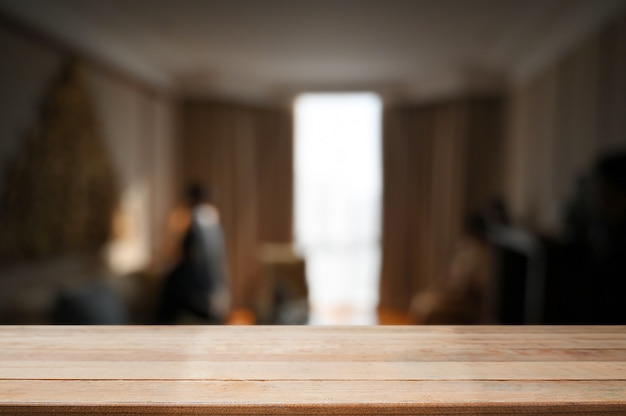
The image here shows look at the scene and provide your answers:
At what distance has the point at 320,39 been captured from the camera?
4.11m

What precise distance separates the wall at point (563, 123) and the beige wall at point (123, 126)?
134 inches

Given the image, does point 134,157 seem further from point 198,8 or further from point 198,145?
point 198,8

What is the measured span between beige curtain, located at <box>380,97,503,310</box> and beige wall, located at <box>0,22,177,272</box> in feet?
8.59

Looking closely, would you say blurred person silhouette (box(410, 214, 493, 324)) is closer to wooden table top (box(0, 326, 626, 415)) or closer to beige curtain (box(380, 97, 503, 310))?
beige curtain (box(380, 97, 503, 310))

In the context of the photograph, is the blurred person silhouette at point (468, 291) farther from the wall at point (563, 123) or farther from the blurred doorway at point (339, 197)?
the blurred doorway at point (339, 197)

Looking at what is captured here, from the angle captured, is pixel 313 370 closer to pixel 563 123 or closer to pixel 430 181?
pixel 563 123

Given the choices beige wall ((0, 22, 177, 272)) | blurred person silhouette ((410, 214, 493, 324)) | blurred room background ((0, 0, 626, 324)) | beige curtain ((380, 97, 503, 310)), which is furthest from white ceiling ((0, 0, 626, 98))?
blurred person silhouette ((410, 214, 493, 324))

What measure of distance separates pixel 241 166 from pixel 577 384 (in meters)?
5.54

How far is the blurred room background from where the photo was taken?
2.77 metres

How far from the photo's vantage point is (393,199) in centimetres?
586

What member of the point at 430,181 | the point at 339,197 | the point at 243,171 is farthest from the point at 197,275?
the point at 430,181

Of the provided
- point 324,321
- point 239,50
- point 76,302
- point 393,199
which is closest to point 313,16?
point 239,50

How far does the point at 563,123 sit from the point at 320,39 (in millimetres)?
2054

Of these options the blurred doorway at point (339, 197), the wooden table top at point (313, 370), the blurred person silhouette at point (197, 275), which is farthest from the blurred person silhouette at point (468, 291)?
the wooden table top at point (313, 370)
